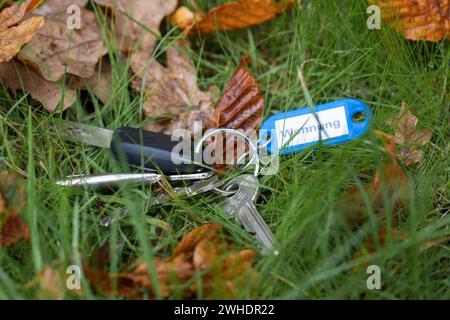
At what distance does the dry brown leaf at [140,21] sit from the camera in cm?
183

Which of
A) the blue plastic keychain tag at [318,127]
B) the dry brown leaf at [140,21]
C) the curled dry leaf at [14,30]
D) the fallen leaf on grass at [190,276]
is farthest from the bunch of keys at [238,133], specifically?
the dry brown leaf at [140,21]

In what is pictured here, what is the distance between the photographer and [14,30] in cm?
158

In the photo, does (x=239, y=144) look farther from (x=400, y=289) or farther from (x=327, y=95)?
(x=400, y=289)

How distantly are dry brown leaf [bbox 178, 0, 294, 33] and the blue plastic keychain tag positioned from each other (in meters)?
0.42

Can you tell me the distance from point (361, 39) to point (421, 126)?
1.00ft

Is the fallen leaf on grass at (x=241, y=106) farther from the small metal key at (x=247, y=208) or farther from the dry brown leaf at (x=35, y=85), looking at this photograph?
the dry brown leaf at (x=35, y=85)

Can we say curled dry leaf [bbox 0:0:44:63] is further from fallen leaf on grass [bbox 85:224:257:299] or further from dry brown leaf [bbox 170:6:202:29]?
fallen leaf on grass [bbox 85:224:257:299]

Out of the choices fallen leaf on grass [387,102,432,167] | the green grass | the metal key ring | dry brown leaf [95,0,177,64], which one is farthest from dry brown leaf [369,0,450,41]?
dry brown leaf [95,0,177,64]

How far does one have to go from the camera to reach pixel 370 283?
1.28 meters

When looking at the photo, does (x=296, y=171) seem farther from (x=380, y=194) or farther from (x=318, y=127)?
(x=380, y=194)

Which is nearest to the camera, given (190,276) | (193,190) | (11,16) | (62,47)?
(190,276)

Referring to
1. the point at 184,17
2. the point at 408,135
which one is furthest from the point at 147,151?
the point at 408,135

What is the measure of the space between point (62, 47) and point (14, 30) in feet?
0.58

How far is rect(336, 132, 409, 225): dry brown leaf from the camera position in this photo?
1.31m
